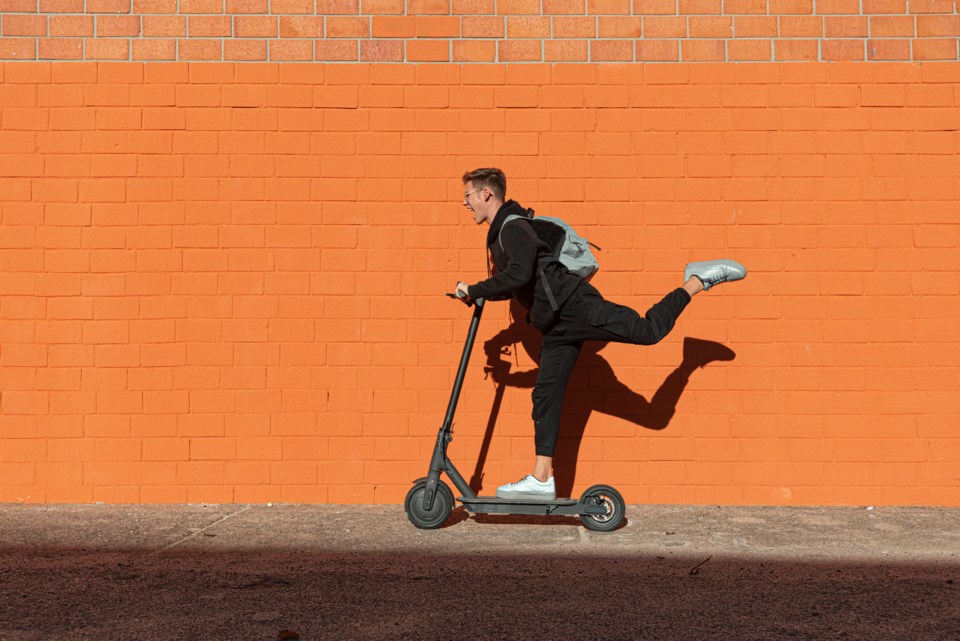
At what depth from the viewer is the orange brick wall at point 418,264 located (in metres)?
6.64

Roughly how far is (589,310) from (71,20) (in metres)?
3.96

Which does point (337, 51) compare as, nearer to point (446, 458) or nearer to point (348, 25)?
point (348, 25)

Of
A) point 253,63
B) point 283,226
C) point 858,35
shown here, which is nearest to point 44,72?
point 253,63

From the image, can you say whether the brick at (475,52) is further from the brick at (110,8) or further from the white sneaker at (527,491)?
the white sneaker at (527,491)

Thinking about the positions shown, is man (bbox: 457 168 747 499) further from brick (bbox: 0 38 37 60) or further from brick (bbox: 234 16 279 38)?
brick (bbox: 0 38 37 60)

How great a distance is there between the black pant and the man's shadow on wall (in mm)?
754

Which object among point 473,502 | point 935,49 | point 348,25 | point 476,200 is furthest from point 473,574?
point 935,49

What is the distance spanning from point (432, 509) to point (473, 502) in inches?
10.6

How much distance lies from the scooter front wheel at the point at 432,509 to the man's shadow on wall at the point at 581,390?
0.80 metres

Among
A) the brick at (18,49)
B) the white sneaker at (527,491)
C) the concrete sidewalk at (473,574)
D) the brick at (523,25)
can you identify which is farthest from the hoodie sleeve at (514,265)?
the brick at (18,49)

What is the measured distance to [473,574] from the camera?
4.95m

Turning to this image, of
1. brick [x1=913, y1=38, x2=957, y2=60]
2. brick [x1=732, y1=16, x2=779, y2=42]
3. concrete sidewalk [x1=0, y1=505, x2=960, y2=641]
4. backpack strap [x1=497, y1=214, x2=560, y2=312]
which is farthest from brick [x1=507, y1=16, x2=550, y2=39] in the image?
concrete sidewalk [x1=0, y1=505, x2=960, y2=641]

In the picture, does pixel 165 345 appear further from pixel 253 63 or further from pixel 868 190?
pixel 868 190

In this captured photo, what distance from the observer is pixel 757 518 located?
20.5 ft
